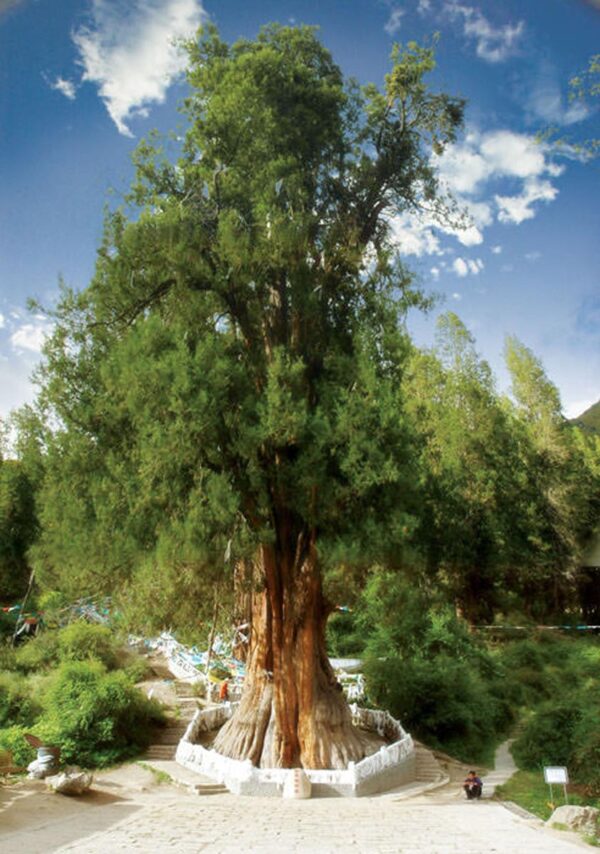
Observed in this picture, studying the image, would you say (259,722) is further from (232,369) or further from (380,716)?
(232,369)

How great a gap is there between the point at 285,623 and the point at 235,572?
5.23 ft

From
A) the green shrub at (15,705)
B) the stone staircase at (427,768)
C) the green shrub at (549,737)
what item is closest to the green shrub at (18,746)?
the green shrub at (15,705)

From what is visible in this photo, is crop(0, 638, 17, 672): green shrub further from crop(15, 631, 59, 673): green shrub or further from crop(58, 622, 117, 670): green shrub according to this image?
crop(58, 622, 117, 670): green shrub

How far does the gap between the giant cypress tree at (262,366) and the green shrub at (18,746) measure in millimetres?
4579

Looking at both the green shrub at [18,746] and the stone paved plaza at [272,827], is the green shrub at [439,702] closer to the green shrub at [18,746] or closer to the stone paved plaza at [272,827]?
the stone paved plaza at [272,827]

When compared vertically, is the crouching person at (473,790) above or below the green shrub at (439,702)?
below

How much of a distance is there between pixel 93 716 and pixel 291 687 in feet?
18.8

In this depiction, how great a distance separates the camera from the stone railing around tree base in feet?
40.5

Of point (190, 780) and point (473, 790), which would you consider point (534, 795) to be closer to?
point (473, 790)

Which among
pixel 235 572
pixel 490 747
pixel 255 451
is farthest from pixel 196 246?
pixel 490 747

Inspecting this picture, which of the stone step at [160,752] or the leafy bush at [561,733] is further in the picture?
the stone step at [160,752]

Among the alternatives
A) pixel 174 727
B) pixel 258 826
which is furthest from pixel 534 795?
pixel 174 727

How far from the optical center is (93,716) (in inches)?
635

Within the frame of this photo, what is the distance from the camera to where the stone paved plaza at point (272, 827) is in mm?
7484
